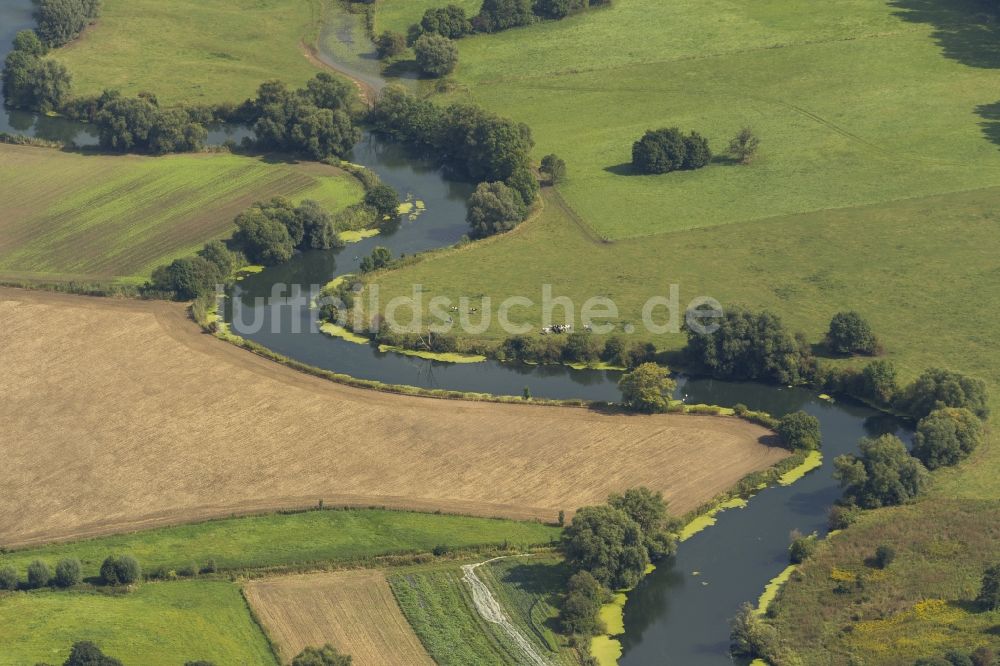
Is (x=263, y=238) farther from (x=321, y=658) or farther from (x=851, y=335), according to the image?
(x=321, y=658)

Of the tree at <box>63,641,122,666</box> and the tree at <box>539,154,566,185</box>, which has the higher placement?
the tree at <box>539,154,566,185</box>

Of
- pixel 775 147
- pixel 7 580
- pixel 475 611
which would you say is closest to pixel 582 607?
pixel 475 611

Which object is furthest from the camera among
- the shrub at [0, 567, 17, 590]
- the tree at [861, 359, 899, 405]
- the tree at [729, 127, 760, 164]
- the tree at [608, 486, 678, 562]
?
the tree at [729, 127, 760, 164]

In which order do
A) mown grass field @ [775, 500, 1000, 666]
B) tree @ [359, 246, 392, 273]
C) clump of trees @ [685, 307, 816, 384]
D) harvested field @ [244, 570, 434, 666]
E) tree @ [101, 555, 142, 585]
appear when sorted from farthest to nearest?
tree @ [359, 246, 392, 273], clump of trees @ [685, 307, 816, 384], tree @ [101, 555, 142, 585], harvested field @ [244, 570, 434, 666], mown grass field @ [775, 500, 1000, 666]

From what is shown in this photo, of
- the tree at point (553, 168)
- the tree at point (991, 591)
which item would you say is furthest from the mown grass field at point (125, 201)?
the tree at point (991, 591)

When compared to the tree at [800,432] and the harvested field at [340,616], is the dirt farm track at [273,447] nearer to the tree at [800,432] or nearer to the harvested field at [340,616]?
the tree at [800,432]

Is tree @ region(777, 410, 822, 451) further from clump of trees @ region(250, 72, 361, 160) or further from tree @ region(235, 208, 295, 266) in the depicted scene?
clump of trees @ region(250, 72, 361, 160)

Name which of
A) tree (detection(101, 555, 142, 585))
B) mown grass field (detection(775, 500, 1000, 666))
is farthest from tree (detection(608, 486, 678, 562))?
tree (detection(101, 555, 142, 585))
